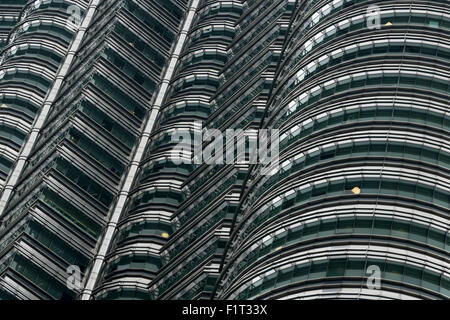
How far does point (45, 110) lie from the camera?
11988 cm

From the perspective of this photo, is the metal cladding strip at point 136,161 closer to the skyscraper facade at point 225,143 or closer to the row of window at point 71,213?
the skyscraper facade at point 225,143

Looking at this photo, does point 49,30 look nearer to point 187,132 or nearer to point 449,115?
point 187,132

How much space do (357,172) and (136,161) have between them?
40415mm

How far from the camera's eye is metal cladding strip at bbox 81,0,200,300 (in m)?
104

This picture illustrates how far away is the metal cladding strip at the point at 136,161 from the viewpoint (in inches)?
4112

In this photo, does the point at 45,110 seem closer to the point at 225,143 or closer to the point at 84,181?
the point at 84,181

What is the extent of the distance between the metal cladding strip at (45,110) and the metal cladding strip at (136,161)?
10850 millimetres

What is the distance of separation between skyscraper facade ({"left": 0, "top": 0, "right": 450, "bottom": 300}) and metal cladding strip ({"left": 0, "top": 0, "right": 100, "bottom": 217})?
0.57 ft

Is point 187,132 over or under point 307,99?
over

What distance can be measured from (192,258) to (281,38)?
3025 centimetres

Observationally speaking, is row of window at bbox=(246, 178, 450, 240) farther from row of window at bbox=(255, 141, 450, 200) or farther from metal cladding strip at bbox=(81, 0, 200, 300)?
metal cladding strip at bbox=(81, 0, 200, 300)
